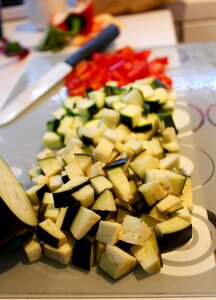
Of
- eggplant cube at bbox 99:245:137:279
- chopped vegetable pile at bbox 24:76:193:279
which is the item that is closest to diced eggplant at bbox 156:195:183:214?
chopped vegetable pile at bbox 24:76:193:279

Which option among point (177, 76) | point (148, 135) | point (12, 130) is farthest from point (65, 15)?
point (148, 135)

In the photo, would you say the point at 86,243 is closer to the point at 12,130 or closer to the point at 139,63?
the point at 12,130

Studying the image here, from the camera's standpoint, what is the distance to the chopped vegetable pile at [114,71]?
1.30m

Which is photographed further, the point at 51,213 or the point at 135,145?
the point at 135,145

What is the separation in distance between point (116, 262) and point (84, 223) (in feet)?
0.29

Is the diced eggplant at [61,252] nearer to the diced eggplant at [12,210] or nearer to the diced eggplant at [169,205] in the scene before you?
the diced eggplant at [12,210]

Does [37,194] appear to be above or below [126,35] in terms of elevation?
above

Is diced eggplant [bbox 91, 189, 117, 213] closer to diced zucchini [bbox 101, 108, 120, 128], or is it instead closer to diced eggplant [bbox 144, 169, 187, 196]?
diced eggplant [bbox 144, 169, 187, 196]

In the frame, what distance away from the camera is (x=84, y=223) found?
70 cm

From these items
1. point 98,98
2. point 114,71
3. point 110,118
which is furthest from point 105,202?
point 114,71

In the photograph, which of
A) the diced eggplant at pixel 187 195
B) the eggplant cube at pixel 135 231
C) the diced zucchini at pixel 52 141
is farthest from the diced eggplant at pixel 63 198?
the diced zucchini at pixel 52 141

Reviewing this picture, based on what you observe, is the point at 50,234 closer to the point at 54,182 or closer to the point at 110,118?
the point at 54,182

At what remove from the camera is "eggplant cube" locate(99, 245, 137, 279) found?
26.1 inches

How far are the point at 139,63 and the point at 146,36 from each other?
418 millimetres
